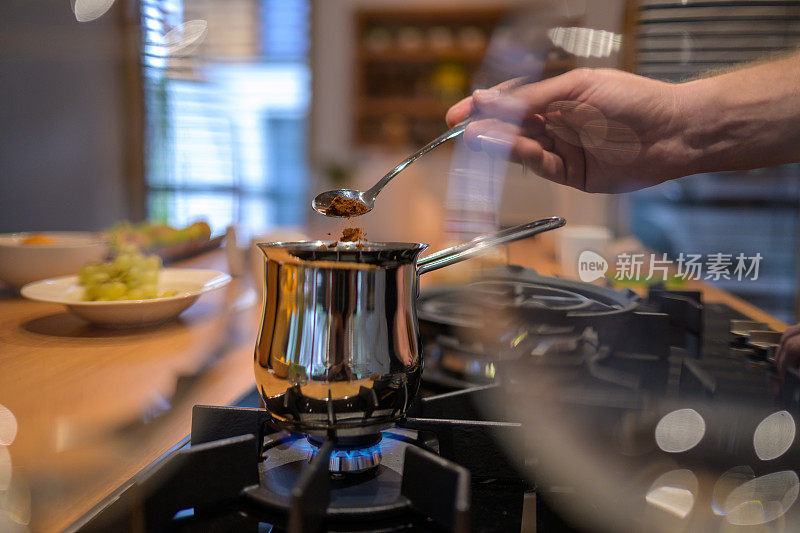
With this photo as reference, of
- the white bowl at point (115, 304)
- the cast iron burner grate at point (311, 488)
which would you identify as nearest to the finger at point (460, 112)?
the cast iron burner grate at point (311, 488)

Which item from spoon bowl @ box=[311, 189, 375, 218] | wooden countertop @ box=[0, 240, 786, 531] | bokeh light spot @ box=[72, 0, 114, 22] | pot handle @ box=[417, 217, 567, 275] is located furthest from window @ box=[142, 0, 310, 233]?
pot handle @ box=[417, 217, 567, 275]

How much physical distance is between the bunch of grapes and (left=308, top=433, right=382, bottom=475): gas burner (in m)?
0.43

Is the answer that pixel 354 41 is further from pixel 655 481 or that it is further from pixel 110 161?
pixel 655 481

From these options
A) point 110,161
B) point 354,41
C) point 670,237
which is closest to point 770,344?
point 670,237

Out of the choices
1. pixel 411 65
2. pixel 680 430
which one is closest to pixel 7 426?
pixel 680 430

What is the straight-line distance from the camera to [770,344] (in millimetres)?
524

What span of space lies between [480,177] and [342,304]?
14.6 inches

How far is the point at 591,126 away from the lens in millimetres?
523

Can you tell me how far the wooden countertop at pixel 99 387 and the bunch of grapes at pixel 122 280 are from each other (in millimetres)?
46

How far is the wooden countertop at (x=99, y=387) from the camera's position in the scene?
365mm

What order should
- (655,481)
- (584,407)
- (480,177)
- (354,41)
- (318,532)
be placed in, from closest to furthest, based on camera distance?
(318,532)
(655,481)
(584,407)
(480,177)
(354,41)

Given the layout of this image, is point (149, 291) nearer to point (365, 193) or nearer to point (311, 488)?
point (365, 193)

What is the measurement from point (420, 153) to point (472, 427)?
0.75 feet

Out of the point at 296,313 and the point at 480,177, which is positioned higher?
the point at 480,177
